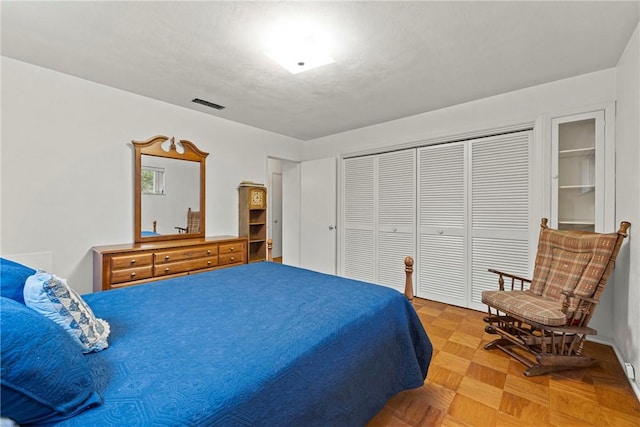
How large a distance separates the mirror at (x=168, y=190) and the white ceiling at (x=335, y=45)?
0.60 m

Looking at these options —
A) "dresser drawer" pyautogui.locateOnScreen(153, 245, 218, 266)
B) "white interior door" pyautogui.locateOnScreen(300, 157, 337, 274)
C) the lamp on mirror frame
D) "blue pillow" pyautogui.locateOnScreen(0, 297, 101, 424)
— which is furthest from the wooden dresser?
"blue pillow" pyautogui.locateOnScreen(0, 297, 101, 424)

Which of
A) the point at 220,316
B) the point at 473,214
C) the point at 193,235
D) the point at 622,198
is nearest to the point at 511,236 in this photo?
the point at 473,214

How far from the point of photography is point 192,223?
140 inches

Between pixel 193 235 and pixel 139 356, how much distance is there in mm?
2681

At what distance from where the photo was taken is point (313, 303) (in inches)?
63.1

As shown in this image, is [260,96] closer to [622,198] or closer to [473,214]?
[473,214]

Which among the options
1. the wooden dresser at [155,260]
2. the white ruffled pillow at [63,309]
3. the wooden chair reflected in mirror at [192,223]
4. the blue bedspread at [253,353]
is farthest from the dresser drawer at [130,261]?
the white ruffled pillow at [63,309]

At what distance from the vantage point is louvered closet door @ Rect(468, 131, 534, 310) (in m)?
3.00

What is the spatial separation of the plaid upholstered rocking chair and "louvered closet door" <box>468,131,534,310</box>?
47cm

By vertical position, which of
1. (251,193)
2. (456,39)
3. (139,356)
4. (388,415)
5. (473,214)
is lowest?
(388,415)

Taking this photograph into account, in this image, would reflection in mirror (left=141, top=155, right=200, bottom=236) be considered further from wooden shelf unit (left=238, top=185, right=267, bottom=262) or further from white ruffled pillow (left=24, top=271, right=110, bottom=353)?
white ruffled pillow (left=24, top=271, right=110, bottom=353)

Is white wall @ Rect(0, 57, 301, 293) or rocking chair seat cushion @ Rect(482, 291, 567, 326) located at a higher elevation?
white wall @ Rect(0, 57, 301, 293)

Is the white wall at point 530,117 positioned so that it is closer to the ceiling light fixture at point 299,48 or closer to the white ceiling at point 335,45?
the white ceiling at point 335,45

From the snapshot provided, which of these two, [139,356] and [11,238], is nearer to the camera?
[139,356]
